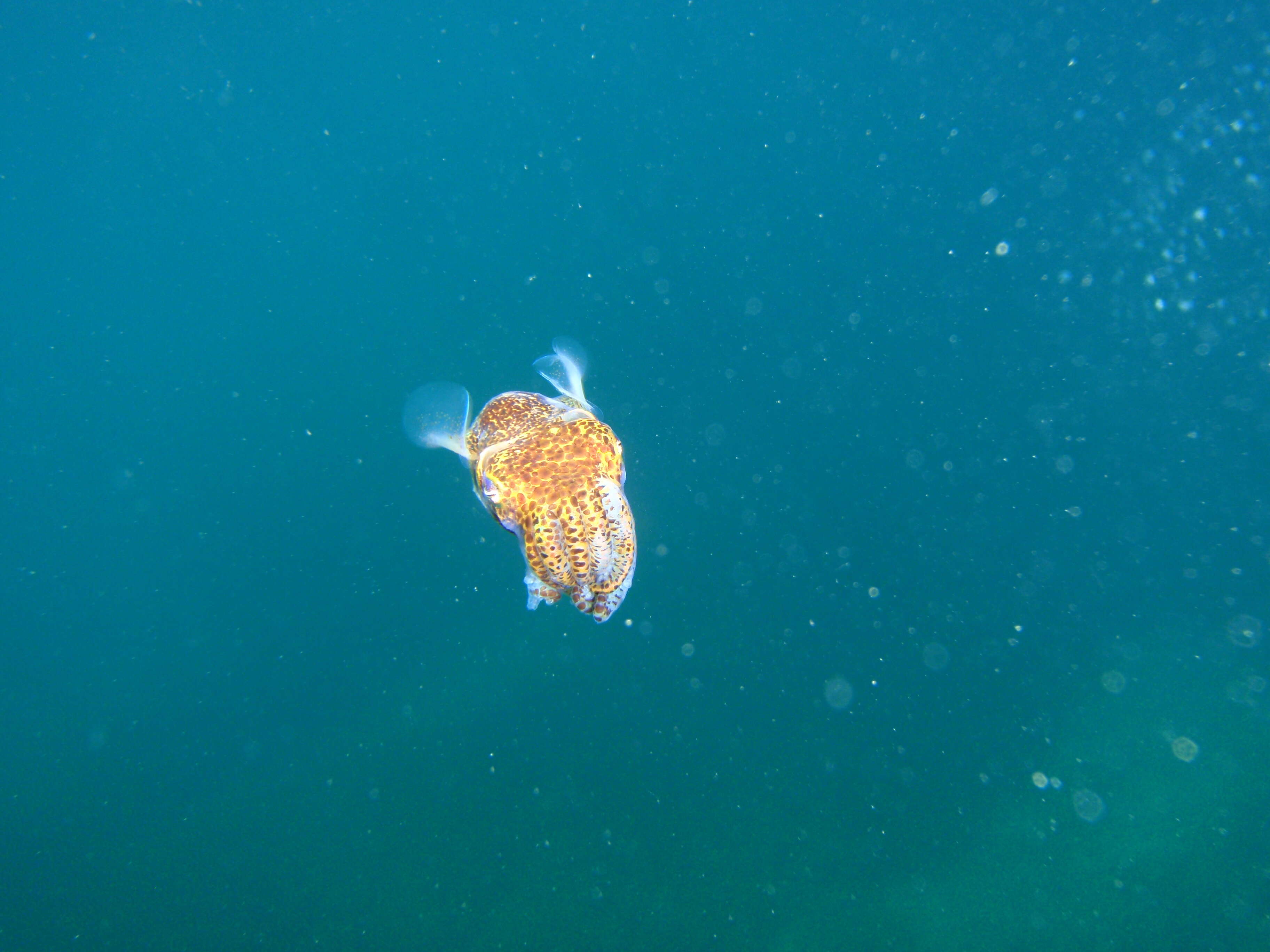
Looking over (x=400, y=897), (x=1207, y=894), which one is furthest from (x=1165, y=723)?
(x=400, y=897)

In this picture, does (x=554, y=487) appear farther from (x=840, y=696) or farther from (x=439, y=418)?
(x=840, y=696)

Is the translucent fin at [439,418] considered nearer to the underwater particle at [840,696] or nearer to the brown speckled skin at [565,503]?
the brown speckled skin at [565,503]

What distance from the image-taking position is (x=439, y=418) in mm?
4430

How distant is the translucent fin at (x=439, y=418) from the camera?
4.36m

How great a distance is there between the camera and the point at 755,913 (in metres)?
7.00

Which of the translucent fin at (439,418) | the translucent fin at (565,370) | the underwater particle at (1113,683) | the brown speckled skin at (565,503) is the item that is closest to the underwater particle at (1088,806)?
the underwater particle at (1113,683)

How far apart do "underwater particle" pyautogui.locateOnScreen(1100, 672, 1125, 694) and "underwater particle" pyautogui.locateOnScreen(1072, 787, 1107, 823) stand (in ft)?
4.03

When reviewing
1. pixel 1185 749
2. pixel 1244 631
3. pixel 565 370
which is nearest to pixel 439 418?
pixel 565 370

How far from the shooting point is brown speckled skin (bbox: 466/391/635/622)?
346 centimetres

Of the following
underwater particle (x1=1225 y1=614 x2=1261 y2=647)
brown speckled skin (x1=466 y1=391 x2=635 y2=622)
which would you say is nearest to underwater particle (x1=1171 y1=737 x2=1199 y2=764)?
underwater particle (x1=1225 y1=614 x2=1261 y2=647)

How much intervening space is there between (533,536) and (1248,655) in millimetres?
9100

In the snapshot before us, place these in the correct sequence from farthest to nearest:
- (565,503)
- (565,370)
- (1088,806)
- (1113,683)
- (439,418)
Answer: (1113,683) < (1088,806) < (565,370) < (439,418) < (565,503)

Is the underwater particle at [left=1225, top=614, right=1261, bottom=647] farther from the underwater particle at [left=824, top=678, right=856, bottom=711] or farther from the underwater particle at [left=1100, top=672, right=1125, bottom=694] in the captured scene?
the underwater particle at [left=824, top=678, right=856, bottom=711]

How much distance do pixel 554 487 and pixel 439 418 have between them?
1.46m
